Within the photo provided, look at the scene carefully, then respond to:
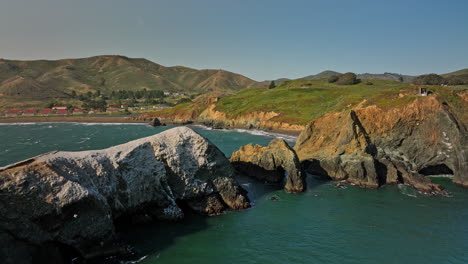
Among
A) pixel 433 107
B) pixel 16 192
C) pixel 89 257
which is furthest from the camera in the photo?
pixel 433 107

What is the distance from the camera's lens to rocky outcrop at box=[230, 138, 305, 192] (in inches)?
1426

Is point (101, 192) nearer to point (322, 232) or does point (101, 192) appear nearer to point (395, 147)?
point (322, 232)

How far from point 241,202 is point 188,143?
8214 millimetres

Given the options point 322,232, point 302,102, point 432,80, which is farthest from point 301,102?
point 322,232

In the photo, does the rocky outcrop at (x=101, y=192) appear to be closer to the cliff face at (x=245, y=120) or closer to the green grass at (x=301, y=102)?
the green grass at (x=301, y=102)

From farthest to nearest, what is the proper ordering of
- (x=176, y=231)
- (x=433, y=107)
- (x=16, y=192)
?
(x=433, y=107) < (x=176, y=231) < (x=16, y=192)

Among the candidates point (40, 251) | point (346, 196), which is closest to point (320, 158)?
point (346, 196)

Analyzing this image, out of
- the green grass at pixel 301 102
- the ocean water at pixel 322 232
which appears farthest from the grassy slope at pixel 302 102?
the ocean water at pixel 322 232

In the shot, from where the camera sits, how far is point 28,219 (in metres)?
18.0

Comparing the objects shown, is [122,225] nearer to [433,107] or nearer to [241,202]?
[241,202]

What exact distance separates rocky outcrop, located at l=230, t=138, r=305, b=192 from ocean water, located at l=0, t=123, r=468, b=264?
7.64 feet

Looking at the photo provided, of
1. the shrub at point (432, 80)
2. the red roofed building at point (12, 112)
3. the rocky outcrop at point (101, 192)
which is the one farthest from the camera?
the red roofed building at point (12, 112)

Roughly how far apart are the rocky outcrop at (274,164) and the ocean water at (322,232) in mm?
2329

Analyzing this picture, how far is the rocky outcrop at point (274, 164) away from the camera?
36219mm
